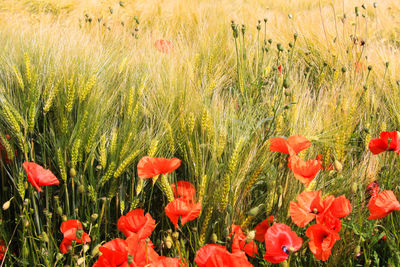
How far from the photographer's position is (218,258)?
853 millimetres

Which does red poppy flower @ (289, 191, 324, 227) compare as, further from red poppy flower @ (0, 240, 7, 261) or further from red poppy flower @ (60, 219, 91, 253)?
red poppy flower @ (0, 240, 7, 261)

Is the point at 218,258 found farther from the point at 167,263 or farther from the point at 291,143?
the point at 291,143

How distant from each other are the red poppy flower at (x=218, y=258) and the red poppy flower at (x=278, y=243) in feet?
0.22

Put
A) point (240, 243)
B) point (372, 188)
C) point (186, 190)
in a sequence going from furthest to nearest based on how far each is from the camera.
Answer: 1. point (372, 188)
2. point (186, 190)
3. point (240, 243)

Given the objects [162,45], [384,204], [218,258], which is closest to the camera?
[218,258]

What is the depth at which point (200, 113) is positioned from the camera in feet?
4.25

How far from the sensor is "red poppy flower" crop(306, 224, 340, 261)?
0.96 meters

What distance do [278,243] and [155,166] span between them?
1.01ft

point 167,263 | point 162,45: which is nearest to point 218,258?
point 167,263

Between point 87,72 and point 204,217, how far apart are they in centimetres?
56

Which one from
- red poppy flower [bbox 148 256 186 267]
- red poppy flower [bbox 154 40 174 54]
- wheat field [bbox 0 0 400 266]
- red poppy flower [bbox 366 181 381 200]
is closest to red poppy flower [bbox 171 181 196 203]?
wheat field [bbox 0 0 400 266]

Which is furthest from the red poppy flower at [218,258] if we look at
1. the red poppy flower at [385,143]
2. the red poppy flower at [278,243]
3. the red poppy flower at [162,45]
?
the red poppy flower at [162,45]

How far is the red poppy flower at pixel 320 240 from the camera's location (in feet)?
3.15

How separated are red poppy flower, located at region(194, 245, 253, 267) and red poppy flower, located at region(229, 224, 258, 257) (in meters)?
0.18
